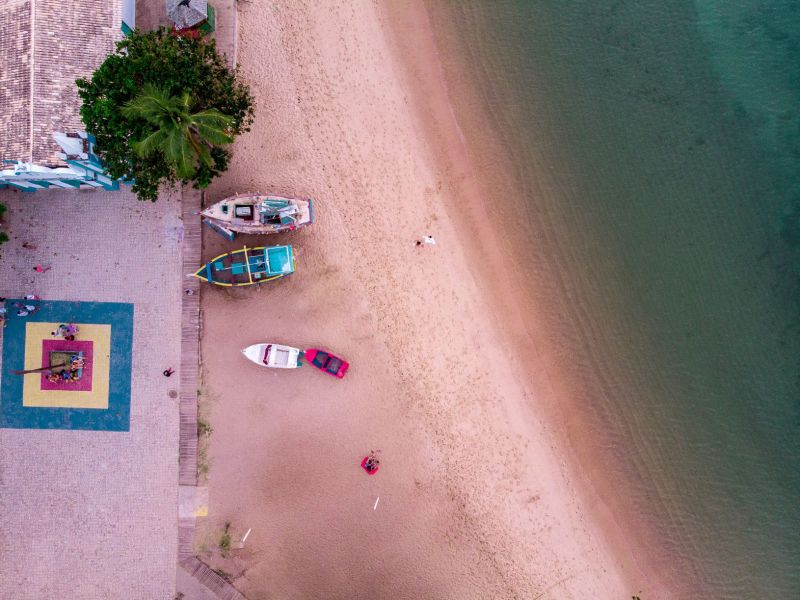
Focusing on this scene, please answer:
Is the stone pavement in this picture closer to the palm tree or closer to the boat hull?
the boat hull

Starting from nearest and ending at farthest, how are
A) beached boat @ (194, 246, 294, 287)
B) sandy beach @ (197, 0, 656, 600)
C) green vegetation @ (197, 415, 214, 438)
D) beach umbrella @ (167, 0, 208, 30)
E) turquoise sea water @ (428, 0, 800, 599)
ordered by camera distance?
beach umbrella @ (167, 0, 208, 30)
beached boat @ (194, 246, 294, 287)
green vegetation @ (197, 415, 214, 438)
sandy beach @ (197, 0, 656, 600)
turquoise sea water @ (428, 0, 800, 599)

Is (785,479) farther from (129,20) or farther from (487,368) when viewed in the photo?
(129,20)

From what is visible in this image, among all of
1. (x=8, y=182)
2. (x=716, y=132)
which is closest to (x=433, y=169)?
(x=716, y=132)

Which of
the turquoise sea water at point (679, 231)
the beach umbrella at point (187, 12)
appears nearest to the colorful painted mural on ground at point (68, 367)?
the beach umbrella at point (187, 12)

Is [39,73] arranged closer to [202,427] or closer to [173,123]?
[173,123]

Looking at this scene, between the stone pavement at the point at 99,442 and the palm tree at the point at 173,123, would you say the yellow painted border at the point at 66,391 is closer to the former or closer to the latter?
the stone pavement at the point at 99,442

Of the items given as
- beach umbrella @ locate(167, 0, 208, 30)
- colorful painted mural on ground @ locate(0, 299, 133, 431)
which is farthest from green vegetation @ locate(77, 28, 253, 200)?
colorful painted mural on ground @ locate(0, 299, 133, 431)
